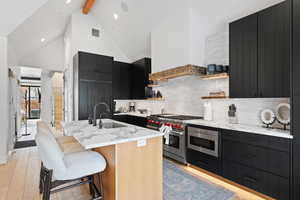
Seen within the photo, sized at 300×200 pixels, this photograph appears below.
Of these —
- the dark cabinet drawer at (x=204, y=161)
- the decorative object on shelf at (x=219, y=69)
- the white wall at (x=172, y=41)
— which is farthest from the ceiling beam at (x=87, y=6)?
the dark cabinet drawer at (x=204, y=161)

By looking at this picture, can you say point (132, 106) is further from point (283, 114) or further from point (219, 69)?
point (283, 114)

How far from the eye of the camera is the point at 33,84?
9875 mm

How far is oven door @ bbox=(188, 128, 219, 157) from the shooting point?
2543mm

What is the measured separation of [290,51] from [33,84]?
39.4 ft

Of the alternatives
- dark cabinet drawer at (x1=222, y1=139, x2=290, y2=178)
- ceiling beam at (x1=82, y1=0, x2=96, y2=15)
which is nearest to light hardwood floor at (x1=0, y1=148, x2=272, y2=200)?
dark cabinet drawer at (x1=222, y1=139, x2=290, y2=178)

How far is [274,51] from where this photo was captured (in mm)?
2070

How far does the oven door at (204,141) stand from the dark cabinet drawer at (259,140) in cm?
18

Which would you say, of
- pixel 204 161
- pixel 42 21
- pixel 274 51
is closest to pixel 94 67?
pixel 42 21

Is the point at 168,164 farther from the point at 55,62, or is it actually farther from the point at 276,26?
the point at 55,62

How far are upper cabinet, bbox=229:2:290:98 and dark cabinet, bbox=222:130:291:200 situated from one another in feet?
2.03

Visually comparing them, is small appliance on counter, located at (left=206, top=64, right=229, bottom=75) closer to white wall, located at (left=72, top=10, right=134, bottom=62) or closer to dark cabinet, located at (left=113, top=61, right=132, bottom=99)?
dark cabinet, located at (left=113, top=61, right=132, bottom=99)

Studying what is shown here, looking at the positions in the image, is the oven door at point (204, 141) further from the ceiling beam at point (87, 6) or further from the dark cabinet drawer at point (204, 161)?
the ceiling beam at point (87, 6)

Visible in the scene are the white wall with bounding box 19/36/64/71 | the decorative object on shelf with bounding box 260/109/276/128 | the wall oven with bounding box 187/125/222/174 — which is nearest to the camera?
the decorative object on shelf with bounding box 260/109/276/128

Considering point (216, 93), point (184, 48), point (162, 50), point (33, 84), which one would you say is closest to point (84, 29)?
point (162, 50)
